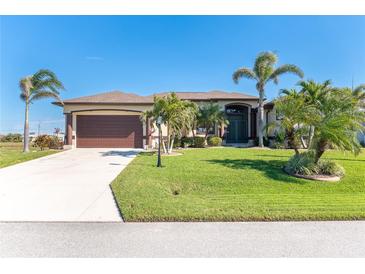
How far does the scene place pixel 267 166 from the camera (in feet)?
32.8

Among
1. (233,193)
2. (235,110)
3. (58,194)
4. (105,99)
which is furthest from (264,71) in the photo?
(58,194)

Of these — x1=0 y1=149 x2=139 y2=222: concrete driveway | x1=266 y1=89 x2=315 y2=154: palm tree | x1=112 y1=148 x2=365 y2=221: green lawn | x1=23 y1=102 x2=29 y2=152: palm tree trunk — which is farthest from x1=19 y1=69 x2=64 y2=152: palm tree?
x1=266 y1=89 x2=315 y2=154: palm tree

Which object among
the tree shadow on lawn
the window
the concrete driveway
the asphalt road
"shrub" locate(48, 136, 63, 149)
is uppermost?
the window

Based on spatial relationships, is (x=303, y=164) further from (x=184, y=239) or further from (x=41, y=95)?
(x=41, y=95)

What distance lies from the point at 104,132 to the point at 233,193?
1451 cm

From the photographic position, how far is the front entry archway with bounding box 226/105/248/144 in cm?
2239

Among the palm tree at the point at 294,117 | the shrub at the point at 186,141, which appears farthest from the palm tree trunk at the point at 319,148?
the shrub at the point at 186,141

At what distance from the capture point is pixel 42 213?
5441 millimetres

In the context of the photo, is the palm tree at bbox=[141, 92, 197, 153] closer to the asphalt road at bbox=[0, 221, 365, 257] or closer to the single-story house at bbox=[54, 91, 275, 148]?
the single-story house at bbox=[54, 91, 275, 148]

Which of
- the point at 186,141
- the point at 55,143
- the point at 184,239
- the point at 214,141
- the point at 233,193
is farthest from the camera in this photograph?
the point at 214,141

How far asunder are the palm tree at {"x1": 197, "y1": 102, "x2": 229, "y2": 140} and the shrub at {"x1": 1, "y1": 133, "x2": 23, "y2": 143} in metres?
22.5

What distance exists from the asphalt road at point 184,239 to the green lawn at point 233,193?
34cm

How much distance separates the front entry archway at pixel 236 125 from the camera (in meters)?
22.4

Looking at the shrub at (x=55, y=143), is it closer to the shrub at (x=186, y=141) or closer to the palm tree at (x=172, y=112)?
the palm tree at (x=172, y=112)
